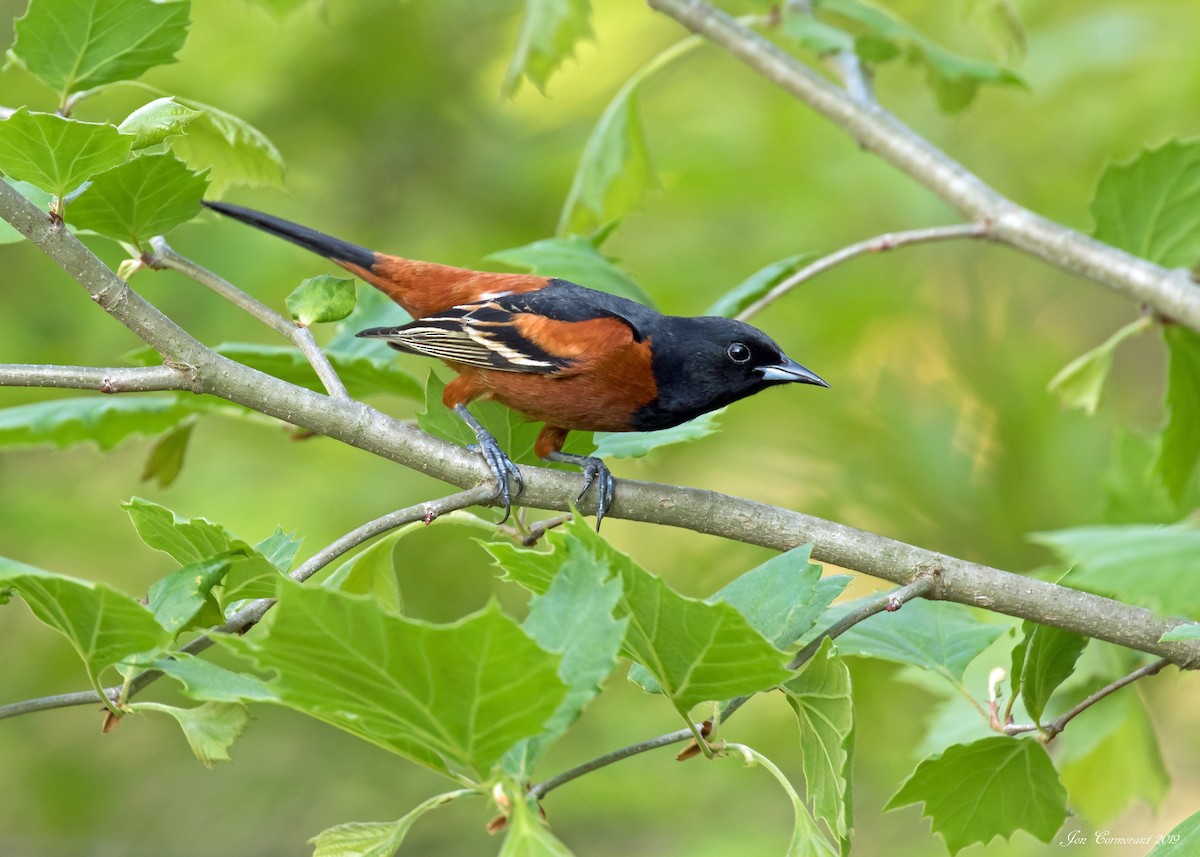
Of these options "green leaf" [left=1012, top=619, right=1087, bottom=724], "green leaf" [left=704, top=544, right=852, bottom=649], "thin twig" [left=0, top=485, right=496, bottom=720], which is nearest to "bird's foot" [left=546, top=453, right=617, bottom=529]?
"thin twig" [left=0, top=485, right=496, bottom=720]

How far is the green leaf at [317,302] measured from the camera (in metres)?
2.48

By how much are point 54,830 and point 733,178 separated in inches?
198

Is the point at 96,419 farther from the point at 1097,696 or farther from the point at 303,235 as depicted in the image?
the point at 1097,696

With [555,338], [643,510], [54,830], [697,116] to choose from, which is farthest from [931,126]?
[54,830]

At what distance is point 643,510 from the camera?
2434mm

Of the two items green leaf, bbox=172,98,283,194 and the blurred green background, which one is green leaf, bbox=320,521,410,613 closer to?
green leaf, bbox=172,98,283,194

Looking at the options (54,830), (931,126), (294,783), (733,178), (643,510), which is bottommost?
(54,830)

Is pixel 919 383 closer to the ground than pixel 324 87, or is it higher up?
closer to the ground

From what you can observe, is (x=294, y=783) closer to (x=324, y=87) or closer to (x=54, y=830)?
(x=54, y=830)

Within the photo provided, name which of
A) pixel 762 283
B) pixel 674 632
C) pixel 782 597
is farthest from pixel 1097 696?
pixel 762 283

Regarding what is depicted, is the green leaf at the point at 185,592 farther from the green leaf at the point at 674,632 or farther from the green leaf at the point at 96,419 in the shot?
the green leaf at the point at 96,419

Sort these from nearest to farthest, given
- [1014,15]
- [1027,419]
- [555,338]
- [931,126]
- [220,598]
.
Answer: [220,598] < [555,338] < [1014,15] < [1027,419] < [931,126]

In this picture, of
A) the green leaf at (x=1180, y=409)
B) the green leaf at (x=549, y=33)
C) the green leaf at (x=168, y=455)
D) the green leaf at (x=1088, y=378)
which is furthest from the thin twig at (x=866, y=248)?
the green leaf at (x=168, y=455)

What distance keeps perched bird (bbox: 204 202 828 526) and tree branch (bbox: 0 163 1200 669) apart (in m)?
0.98
